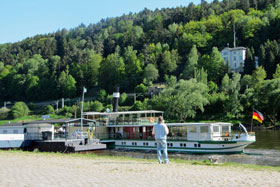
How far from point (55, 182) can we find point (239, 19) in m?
144

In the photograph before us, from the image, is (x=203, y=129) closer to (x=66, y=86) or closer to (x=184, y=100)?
(x=184, y=100)

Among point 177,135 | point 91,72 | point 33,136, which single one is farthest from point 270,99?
point 91,72

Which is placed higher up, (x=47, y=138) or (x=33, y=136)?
(x=33, y=136)

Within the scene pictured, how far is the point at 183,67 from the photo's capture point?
131625 mm

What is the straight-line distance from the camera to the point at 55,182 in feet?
30.7

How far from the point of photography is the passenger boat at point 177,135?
30234 millimetres

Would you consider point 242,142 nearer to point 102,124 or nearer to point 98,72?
point 102,124

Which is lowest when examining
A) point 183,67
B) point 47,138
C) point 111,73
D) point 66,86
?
point 47,138

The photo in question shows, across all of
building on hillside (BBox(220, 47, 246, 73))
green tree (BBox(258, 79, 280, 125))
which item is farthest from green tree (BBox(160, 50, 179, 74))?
green tree (BBox(258, 79, 280, 125))

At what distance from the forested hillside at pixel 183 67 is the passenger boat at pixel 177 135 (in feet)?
102

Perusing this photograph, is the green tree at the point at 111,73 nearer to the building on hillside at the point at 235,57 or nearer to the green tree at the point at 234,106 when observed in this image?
the building on hillside at the point at 235,57

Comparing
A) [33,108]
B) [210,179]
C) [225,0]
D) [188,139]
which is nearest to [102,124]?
[188,139]

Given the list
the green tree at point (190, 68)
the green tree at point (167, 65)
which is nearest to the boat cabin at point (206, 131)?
the green tree at point (190, 68)

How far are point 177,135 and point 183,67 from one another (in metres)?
99.3
